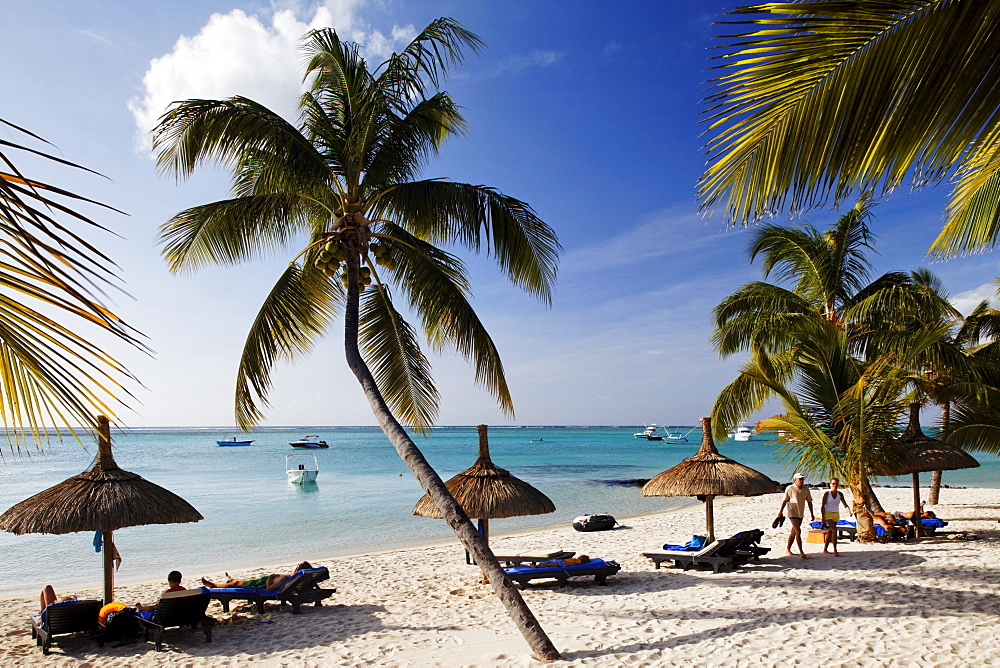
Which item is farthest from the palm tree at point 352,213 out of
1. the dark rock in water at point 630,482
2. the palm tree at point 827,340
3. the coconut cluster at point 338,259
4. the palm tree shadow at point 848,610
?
the dark rock in water at point 630,482

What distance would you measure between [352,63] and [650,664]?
300 inches

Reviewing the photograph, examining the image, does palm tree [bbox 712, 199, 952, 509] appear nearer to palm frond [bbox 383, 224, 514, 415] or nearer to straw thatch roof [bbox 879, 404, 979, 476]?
straw thatch roof [bbox 879, 404, 979, 476]

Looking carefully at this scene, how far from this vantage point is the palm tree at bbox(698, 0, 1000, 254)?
247 centimetres

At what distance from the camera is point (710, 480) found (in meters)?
10.1

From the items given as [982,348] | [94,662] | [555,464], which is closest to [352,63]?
[94,662]

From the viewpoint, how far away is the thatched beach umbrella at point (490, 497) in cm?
864

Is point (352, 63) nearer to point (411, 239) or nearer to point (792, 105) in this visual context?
point (411, 239)

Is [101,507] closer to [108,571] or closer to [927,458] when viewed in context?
[108,571]

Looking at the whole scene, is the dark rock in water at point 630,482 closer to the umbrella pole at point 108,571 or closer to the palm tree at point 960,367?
the palm tree at point 960,367

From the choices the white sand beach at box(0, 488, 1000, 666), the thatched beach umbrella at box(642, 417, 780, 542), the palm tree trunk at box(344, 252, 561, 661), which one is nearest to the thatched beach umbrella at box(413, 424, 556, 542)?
the white sand beach at box(0, 488, 1000, 666)

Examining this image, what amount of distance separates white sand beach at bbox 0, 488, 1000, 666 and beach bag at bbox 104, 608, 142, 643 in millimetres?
159

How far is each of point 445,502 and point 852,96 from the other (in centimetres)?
503

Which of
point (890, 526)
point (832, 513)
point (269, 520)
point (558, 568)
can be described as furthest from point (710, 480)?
point (269, 520)

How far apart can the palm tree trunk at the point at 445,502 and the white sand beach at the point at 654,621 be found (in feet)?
0.90
